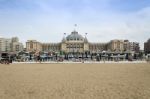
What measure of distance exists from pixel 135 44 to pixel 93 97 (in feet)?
615

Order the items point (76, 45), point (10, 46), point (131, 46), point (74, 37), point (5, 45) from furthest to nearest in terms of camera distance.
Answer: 1. point (10, 46)
2. point (131, 46)
3. point (5, 45)
4. point (74, 37)
5. point (76, 45)

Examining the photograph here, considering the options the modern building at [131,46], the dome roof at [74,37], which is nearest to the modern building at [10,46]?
the dome roof at [74,37]

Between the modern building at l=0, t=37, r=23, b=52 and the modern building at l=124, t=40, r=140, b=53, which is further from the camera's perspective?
the modern building at l=0, t=37, r=23, b=52

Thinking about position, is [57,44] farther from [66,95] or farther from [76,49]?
[66,95]

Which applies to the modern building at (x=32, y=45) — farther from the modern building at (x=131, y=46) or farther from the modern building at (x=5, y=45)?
the modern building at (x=131, y=46)

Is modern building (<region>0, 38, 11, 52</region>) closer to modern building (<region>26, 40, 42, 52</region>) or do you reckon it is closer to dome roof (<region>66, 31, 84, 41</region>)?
modern building (<region>26, 40, 42, 52</region>)

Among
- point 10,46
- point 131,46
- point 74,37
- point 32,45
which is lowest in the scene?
point 10,46

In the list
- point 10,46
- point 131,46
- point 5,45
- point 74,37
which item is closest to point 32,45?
point 5,45

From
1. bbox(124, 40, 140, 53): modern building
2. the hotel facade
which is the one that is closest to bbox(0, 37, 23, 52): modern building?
the hotel facade

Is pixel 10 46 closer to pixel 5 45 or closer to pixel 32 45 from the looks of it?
pixel 5 45

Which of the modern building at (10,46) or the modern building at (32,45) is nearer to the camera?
the modern building at (32,45)

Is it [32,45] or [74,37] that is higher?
[74,37]

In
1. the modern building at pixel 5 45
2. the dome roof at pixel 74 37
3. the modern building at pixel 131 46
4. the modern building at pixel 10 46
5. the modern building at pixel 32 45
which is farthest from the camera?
A: the modern building at pixel 10 46

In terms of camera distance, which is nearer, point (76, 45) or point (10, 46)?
point (76, 45)
